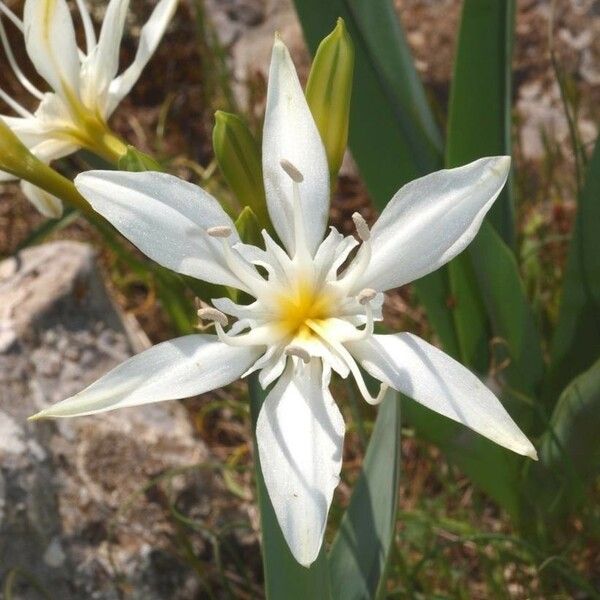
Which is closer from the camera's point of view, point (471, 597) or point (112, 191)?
point (112, 191)

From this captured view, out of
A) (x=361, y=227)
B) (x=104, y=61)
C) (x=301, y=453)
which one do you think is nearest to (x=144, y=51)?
(x=104, y=61)

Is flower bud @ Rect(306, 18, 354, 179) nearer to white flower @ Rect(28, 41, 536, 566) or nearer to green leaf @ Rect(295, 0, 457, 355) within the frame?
white flower @ Rect(28, 41, 536, 566)

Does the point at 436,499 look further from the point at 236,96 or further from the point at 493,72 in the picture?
the point at 236,96

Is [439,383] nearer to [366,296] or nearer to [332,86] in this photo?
[366,296]

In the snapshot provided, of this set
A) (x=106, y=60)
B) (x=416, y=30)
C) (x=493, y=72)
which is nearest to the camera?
(x=106, y=60)

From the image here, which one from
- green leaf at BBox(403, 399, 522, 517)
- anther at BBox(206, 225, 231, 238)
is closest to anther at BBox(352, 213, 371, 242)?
anther at BBox(206, 225, 231, 238)

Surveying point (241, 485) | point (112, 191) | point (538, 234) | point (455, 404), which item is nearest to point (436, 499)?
point (241, 485)
